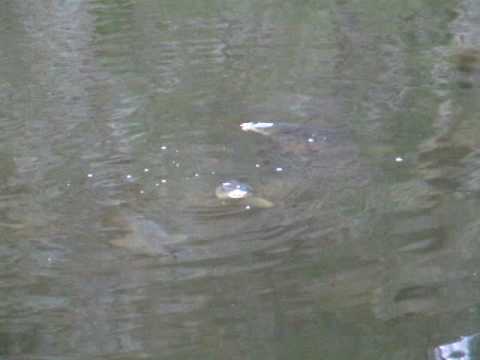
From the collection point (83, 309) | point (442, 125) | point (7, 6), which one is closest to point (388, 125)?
point (442, 125)

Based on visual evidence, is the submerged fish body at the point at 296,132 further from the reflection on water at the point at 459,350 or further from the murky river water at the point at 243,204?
the reflection on water at the point at 459,350

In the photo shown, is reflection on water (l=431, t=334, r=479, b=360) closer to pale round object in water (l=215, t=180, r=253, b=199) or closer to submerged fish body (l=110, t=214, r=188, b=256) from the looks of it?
submerged fish body (l=110, t=214, r=188, b=256)

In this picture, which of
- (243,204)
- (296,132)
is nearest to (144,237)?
→ (243,204)

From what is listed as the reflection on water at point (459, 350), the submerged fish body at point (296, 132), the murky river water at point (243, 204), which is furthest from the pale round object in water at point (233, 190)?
the reflection on water at point (459, 350)

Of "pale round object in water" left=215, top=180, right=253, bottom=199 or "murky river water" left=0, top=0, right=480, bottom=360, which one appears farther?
"pale round object in water" left=215, top=180, right=253, bottom=199

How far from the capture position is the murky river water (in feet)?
13.7

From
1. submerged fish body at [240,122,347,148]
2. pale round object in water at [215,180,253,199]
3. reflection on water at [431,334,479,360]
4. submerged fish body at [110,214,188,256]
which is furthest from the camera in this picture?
submerged fish body at [240,122,347,148]

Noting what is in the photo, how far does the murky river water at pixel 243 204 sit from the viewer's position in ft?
13.7

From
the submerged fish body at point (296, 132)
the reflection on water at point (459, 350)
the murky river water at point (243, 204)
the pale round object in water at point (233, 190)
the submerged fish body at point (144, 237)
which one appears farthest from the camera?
the submerged fish body at point (296, 132)

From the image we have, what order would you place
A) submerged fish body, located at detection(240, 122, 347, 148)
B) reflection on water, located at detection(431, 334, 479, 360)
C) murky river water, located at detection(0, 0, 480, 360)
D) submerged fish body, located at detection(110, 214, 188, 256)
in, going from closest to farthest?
reflection on water, located at detection(431, 334, 479, 360) < murky river water, located at detection(0, 0, 480, 360) < submerged fish body, located at detection(110, 214, 188, 256) < submerged fish body, located at detection(240, 122, 347, 148)

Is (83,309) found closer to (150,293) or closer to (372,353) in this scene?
(150,293)

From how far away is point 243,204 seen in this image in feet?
17.6

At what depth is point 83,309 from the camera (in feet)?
14.6

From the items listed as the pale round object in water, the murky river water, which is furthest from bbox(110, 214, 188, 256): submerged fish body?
the pale round object in water
